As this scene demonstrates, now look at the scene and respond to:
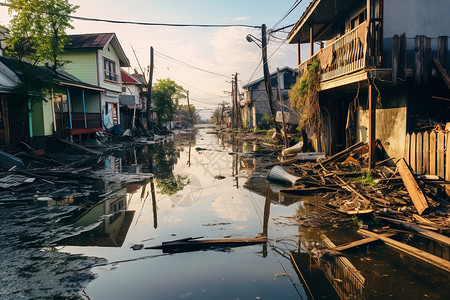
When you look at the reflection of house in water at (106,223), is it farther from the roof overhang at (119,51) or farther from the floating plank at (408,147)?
the roof overhang at (119,51)

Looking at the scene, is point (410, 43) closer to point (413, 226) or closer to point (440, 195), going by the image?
point (440, 195)

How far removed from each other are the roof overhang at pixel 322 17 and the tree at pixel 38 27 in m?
12.8

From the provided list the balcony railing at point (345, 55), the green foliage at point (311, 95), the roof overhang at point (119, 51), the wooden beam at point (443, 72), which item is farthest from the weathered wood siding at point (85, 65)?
the wooden beam at point (443, 72)

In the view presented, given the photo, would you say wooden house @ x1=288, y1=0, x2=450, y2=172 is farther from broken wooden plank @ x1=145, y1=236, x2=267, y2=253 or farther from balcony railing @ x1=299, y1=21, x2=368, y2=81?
broken wooden plank @ x1=145, y1=236, x2=267, y2=253

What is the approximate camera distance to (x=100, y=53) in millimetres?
25703

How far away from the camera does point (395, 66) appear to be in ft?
26.6

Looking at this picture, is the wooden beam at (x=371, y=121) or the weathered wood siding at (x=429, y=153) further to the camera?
the wooden beam at (x=371, y=121)

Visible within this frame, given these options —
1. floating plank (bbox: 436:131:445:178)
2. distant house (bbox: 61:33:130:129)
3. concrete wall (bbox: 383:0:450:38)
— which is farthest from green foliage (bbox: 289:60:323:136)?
distant house (bbox: 61:33:130:129)

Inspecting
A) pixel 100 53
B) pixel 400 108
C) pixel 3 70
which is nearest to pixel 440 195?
pixel 400 108

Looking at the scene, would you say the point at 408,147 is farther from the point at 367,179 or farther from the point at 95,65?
the point at 95,65

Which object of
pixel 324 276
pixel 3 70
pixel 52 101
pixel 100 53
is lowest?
pixel 324 276

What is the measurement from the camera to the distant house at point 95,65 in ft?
82.5

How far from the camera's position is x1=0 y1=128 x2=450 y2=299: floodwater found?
11.5ft

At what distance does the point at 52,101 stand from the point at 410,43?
58.5 ft
